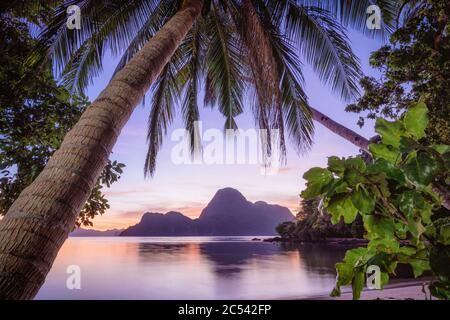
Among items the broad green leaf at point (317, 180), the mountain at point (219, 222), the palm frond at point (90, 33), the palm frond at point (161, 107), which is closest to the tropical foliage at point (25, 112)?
the palm frond at point (90, 33)

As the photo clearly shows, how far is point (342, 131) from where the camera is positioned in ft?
18.6

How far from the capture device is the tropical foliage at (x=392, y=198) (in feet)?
2.40

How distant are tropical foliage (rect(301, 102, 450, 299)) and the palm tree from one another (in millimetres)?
1053

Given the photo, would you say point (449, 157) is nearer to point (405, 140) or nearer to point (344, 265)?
point (405, 140)

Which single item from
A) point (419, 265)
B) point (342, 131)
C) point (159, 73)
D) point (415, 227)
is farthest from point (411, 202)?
point (342, 131)

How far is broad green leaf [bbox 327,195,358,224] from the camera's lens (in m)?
0.81

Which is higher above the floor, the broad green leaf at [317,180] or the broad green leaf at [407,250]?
the broad green leaf at [317,180]

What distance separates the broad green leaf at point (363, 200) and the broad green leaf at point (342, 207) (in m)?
0.03

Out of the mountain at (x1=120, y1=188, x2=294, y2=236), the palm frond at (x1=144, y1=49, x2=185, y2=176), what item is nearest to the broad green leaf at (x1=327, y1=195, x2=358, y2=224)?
the palm frond at (x1=144, y1=49, x2=185, y2=176)

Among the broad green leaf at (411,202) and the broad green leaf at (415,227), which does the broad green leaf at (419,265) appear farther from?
the broad green leaf at (411,202)

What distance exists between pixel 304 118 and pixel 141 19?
2700 millimetres

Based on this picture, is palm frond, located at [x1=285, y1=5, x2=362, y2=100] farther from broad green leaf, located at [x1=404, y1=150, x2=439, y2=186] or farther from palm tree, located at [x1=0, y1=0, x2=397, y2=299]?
broad green leaf, located at [x1=404, y1=150, x2=439, y2=186]

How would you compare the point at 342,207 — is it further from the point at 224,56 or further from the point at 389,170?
the point at 224,56
